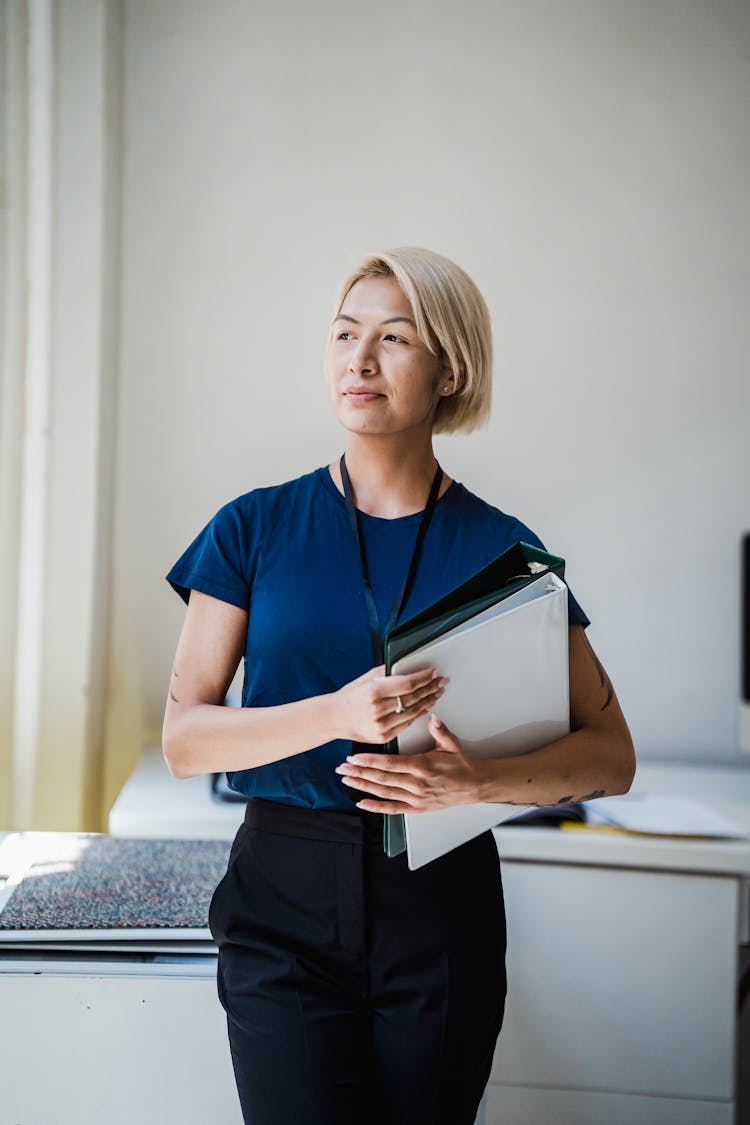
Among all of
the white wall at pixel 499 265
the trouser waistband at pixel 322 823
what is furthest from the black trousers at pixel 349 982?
the white wall at pixel 499 265

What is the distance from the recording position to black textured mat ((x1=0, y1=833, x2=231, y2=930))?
135 cm

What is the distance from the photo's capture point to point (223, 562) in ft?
3.63

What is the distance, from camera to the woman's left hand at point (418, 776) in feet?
3.11

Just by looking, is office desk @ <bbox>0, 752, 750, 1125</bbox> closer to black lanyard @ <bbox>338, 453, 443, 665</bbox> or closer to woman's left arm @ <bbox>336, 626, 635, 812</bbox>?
woman's left arm @ <bbox>336, 626, 635, 812</bbox>

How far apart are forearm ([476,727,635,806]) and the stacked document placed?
55 centimetres

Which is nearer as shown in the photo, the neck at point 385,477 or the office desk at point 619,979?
the neck at point 385,477

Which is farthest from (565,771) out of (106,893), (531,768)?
(106,893)

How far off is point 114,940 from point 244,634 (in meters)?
0.50

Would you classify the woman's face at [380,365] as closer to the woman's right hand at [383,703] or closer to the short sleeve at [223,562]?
the short sleeve at [223,562]

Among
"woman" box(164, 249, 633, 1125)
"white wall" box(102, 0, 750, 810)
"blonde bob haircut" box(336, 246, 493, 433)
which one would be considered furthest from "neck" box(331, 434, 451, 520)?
"white wall" box(102, 0, 750, 810)

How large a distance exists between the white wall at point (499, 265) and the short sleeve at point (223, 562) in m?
1.37

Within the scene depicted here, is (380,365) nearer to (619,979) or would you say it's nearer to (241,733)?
(241,733)

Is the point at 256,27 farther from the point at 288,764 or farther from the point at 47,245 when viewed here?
the point at 288,764

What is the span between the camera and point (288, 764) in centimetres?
107
